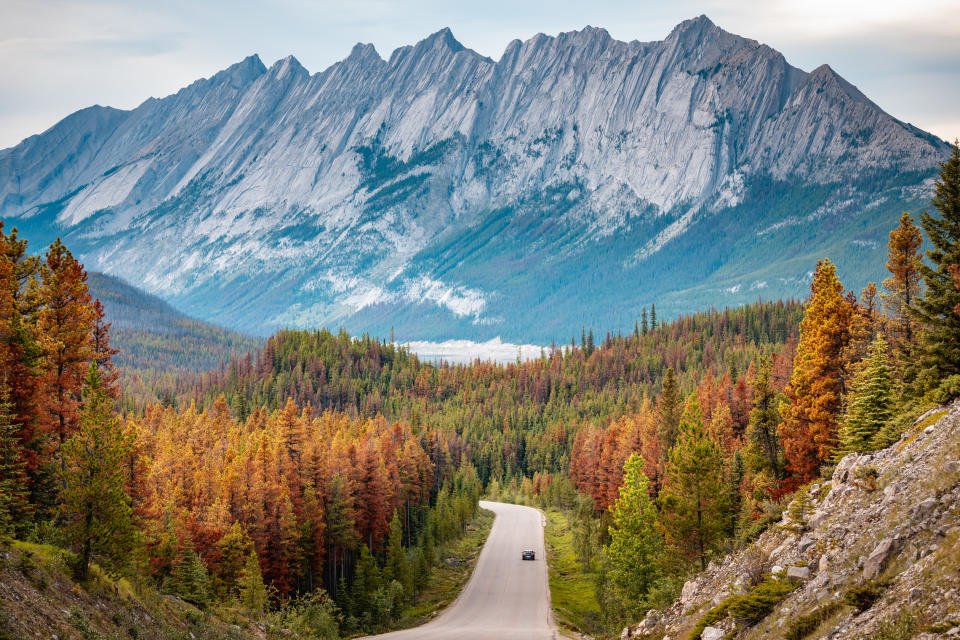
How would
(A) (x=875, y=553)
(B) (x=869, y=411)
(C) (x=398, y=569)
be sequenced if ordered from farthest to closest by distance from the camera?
(C) (x=398, y=569) → (B) (x=869, y=411) → (A) (x=875, y=553)

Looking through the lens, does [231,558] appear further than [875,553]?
Yes

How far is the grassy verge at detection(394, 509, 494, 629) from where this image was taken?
69.7 meters

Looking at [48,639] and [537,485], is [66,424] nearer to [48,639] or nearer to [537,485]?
[48,639]

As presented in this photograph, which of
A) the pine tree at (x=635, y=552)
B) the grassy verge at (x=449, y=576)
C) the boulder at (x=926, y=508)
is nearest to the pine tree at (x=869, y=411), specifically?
the boulder at (x=926, y=508)

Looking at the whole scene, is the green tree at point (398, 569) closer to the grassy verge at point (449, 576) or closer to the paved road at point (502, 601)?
the grassy verge at point (449, 576)

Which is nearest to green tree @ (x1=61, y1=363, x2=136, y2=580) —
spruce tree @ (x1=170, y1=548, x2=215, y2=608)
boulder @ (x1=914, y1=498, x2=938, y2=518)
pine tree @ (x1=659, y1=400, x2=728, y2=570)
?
spruce tree @ (x1=170, y1=548, x2=215, y2=608)

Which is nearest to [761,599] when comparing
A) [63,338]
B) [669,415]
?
[63,338]

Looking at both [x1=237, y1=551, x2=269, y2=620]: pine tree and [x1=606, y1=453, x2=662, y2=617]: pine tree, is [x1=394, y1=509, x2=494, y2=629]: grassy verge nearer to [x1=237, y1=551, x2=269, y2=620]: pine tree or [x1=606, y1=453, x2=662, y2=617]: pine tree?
[x1=237, y1=551, x2=269, y2=620]: pine tree

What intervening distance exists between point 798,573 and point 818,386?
2548 centimetres

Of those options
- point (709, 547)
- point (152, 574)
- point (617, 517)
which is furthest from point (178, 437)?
A: point (709, 547)

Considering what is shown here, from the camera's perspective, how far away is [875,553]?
2127cm

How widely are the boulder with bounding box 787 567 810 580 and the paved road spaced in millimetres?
32817

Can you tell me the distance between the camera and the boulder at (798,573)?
24859mm

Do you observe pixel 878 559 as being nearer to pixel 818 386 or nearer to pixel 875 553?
pixel 875 553
